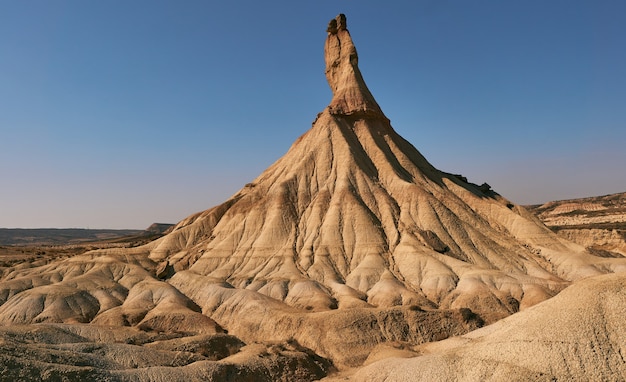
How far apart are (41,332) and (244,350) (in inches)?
569

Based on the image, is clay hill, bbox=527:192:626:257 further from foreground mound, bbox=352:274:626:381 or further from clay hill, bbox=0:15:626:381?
foreground mound, bbox=352:274:626:381

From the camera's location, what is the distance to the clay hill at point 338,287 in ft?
80.4

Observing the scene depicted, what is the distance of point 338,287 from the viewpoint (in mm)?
53562

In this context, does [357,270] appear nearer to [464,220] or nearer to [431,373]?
[464,220]

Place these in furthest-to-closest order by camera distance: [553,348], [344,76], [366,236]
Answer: [344,76], [366,236], [553,348]

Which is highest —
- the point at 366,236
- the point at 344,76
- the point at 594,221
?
the point at 344,76

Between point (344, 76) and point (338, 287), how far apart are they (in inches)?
2048

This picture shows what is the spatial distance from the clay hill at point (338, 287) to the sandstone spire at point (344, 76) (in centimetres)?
32

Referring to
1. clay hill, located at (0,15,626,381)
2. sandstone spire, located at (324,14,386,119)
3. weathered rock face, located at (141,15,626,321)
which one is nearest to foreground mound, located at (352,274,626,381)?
clay hill, located at (0,15,626,381)

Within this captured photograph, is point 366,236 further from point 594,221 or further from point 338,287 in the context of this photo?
point 594,221

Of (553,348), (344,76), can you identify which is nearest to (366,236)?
(344,76)

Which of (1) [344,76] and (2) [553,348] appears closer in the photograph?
(2) [553,348]

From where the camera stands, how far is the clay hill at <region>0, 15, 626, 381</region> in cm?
2450

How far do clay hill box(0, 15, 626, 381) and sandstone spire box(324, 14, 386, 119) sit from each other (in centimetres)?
32
